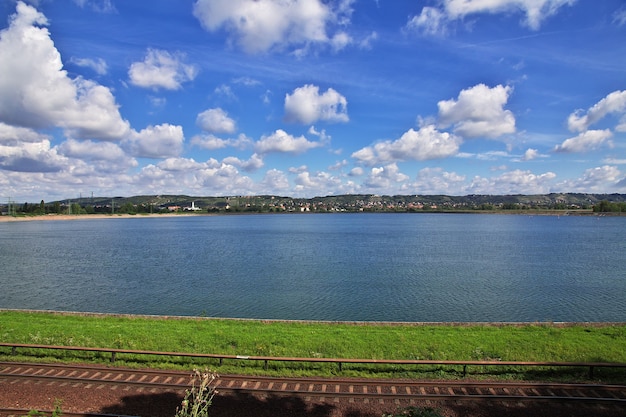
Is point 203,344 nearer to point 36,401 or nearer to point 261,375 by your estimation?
point 261,375

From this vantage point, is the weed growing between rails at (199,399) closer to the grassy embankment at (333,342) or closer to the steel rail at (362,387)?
the steel rail at (362,387)

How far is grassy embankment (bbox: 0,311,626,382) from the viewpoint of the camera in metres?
18.2

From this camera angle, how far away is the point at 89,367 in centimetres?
1778

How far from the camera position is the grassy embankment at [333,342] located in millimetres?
18219

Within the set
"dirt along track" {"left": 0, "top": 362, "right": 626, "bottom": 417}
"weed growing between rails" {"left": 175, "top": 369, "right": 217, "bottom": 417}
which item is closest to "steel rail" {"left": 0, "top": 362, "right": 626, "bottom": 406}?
"dirt along track" {"left": 0, "top": 362, "right": 626, "bottom": 417}

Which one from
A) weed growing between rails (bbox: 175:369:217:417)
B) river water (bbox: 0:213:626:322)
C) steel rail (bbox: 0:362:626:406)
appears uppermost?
weed growing between rails (bbox: 175:369:217:417)

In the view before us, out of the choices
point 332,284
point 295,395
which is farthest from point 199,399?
point 332,284

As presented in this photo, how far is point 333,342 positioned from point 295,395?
6.67 metres

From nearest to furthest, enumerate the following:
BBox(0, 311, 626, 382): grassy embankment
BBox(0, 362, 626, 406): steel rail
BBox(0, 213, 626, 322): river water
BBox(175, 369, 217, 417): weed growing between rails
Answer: BBox(175, 369, 217, 417): weed growing between rails
BBox(0, 362, 626, 406): steel rail
BBox(0, 311, 626, 382): grassy embankment
BBox(0, 213, 626, 322): river water

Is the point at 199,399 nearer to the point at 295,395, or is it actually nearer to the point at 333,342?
the point at 295,395

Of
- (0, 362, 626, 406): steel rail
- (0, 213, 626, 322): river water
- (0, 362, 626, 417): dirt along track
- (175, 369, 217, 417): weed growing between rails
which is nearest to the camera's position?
(175, 369, 217, 417): weed growing between rails

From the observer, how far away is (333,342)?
21844mm

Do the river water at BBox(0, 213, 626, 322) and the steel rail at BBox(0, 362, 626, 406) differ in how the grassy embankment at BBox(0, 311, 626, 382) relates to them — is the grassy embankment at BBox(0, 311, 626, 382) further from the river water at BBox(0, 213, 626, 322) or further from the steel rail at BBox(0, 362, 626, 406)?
the river water at BBox(0, 213, 626, 322)

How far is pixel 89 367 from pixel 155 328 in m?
7.37
